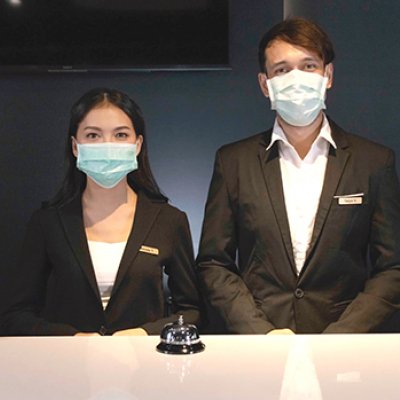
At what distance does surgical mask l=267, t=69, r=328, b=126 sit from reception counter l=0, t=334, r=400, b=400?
977 millimetres

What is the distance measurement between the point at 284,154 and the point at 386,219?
395mm

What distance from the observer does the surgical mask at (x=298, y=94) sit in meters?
2.24

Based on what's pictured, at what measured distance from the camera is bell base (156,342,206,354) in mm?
1339

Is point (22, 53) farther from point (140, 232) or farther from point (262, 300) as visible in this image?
point (262, 300)

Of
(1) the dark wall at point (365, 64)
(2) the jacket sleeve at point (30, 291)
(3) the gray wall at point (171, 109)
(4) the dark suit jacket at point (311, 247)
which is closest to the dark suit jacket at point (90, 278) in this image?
(2) the jacket sleeve at point (30, 291)

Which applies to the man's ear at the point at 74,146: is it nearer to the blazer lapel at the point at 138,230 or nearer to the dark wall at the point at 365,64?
the blazer lapel at the point at 138,230

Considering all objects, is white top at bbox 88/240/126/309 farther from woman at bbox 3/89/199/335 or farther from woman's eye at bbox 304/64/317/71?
woman's eye at bbox 304/64/317/71

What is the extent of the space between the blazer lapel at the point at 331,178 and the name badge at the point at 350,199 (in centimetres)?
3

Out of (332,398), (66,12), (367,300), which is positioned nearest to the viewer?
(332,398)

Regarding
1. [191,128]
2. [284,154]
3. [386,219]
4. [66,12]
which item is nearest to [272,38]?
[284,154]

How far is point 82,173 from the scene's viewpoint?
242cm

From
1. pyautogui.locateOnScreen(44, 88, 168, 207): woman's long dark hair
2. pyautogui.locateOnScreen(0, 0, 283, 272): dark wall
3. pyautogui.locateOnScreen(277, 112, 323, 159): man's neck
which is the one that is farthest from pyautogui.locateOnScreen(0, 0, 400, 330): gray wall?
pyautogui.locateOnScreen(277, 112, 323, 159): man's neck

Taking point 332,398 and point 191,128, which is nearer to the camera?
point 332,398

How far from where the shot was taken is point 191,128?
3.39m
